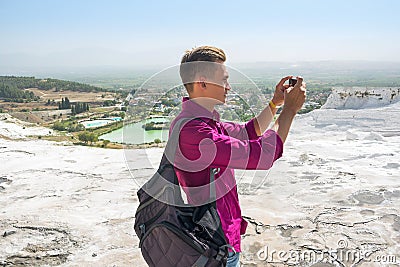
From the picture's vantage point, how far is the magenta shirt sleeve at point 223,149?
3.49 ft

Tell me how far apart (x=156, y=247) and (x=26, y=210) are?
194cm

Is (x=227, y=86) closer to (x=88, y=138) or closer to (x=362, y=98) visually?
(x=88, y=138)

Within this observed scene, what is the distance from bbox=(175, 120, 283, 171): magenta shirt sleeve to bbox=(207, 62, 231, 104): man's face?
0.42ft

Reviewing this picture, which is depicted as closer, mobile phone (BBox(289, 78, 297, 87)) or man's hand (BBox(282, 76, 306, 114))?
man's hand (BBox(282, 76, 306, 114))

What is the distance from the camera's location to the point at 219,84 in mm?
1180

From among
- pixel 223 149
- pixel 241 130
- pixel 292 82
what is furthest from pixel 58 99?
pixel 223 149

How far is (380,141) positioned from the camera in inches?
166

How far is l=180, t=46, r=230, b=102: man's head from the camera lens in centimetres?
115

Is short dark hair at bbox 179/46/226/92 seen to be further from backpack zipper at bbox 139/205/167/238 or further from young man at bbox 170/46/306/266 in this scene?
backpack zipper at bbox 139/205/167/238

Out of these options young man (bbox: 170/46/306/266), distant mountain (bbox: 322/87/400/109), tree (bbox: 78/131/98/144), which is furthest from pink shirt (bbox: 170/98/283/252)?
distant mountain (bbox: 322/87/400/109)

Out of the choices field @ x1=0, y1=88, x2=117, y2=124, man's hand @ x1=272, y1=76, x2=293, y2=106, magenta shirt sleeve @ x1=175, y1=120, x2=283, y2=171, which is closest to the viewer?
magenta shirt sleeve @ x1=175, y1=120, x2=283, y2=171

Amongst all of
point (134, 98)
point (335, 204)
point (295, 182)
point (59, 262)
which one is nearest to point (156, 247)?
point (134, 98)

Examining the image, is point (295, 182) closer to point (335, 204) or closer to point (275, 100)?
point (335, 204)

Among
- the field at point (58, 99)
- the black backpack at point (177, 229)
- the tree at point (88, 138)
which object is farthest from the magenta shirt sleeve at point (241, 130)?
the field at point (58, 99)
